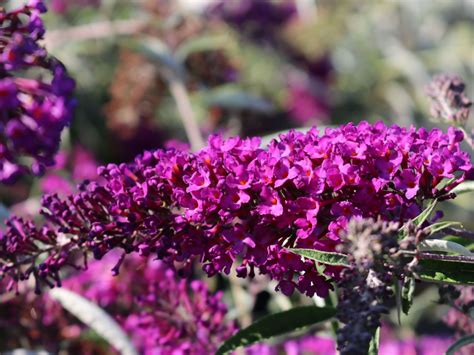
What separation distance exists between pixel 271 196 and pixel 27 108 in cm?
34

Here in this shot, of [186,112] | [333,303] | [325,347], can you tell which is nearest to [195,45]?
[186,112]

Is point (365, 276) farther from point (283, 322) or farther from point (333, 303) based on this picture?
point (333, 303)

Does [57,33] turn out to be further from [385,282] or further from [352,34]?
[352,34]

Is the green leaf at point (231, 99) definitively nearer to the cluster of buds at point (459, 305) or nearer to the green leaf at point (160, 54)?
the green leaf at point (160, 54)

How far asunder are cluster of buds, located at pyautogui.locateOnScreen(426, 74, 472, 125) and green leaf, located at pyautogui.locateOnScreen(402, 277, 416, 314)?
1.36 feet

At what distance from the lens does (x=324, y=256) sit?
0.90 m

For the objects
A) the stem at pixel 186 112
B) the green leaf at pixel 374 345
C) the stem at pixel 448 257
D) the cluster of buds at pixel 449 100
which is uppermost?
the stem at pixel 186 112

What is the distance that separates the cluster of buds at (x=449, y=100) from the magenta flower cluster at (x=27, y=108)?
0.71m

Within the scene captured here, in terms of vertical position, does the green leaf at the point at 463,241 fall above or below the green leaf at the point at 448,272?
above

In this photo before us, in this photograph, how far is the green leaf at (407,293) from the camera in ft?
3.10

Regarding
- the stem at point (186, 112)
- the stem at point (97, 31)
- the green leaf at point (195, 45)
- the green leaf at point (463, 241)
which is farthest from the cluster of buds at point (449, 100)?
the stem at point (97, 31)

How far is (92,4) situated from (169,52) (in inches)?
54.5

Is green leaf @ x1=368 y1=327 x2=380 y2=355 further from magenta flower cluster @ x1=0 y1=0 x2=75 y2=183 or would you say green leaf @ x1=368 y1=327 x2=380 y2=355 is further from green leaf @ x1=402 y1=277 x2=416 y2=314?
magenta flower cluster @ x1=0 y1=0 x2=75 y2=183

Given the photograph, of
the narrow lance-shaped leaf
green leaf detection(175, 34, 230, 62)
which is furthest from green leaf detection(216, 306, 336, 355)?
green leaf detection(175, 34, 230, 62)
